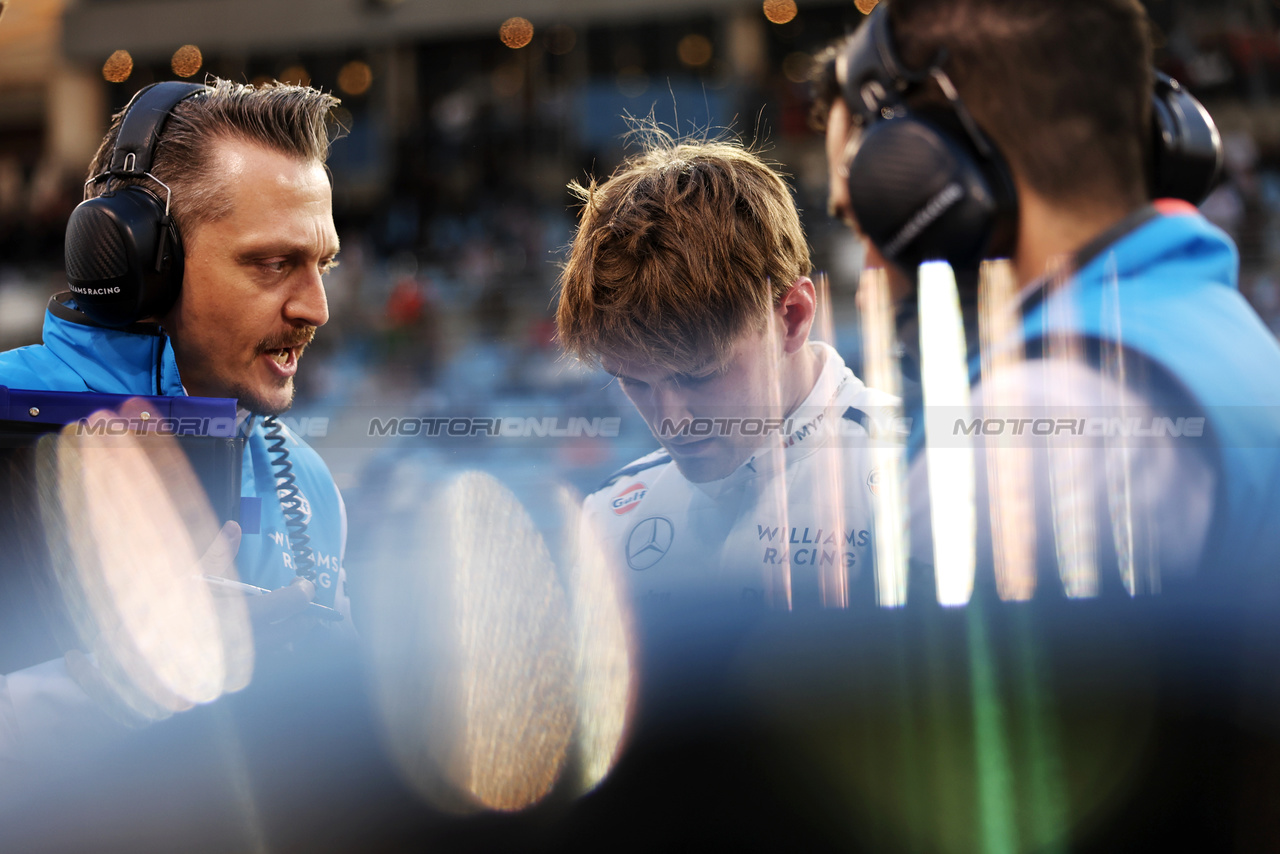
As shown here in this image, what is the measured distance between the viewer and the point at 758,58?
42.6 ft

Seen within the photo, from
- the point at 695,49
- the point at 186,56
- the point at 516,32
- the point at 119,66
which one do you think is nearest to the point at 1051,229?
the point at 695,49

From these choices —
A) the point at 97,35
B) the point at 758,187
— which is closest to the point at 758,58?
the point at 97,35

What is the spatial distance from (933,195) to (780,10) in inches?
507

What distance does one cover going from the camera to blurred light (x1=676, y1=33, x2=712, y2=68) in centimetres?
1354

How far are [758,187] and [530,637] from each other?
0.73 meters

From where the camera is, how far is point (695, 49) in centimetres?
1364

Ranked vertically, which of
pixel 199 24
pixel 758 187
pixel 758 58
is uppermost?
pixel 199 24

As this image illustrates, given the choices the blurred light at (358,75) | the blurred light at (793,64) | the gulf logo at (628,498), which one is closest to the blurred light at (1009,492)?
the gulf logo at (628,498)

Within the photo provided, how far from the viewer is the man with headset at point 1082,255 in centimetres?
84

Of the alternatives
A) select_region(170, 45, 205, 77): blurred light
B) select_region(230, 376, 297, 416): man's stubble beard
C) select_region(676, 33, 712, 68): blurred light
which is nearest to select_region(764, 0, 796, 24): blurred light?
select_region(676, 33, 712, 68): blurred light

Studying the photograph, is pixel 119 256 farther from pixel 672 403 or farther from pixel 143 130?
pixel 672 403

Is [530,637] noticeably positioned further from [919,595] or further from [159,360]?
[159,360]

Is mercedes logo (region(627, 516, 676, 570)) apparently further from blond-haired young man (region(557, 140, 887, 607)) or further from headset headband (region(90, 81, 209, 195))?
headset headband (region(90, 81, 209, 195))

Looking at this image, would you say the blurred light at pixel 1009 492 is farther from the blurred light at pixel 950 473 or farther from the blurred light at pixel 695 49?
the blurred light at pixel 695 49
